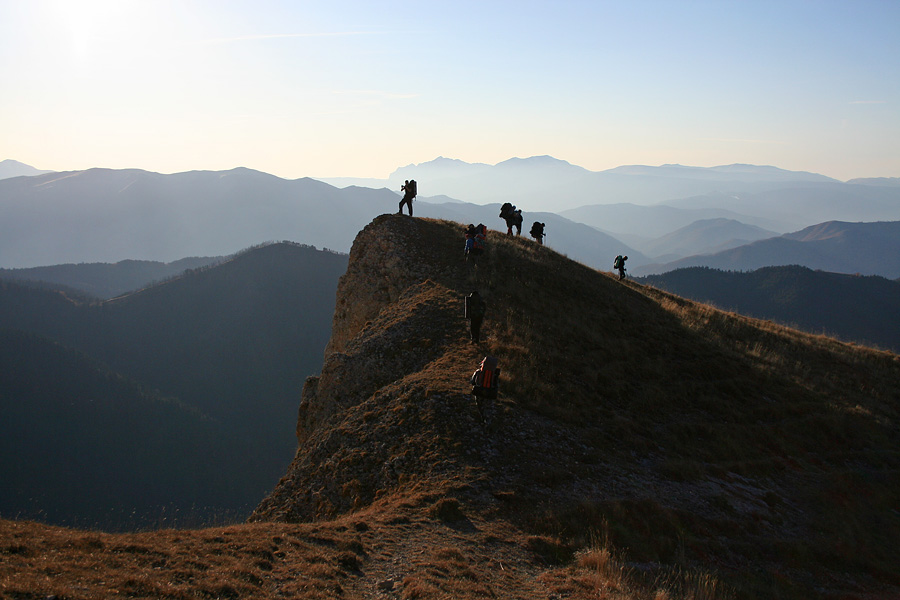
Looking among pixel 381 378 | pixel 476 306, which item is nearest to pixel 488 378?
pixel 476 306

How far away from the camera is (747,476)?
1207 centimetres

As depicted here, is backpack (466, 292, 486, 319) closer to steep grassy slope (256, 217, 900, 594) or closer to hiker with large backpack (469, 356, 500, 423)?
steep grassy slope (256, 217, 900, 594)

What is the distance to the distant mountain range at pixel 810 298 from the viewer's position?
99938 millimetres

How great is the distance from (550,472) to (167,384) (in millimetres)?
138441

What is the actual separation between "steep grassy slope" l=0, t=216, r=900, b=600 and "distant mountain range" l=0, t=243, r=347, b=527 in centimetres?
5634

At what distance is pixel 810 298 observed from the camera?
Answer: 112 metres

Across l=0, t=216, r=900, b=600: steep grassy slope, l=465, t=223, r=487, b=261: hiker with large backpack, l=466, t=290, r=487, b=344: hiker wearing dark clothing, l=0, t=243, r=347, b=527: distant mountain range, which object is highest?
l=465, t=223, r=487, b=261: hiker with large backpack

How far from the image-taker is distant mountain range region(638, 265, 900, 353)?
99.9 metres

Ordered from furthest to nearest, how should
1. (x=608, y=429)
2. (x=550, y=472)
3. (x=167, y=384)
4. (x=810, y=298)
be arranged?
(x=167, y=384) → (x=810, y=298) → (x=608, y=429) → (x=550, y=472)

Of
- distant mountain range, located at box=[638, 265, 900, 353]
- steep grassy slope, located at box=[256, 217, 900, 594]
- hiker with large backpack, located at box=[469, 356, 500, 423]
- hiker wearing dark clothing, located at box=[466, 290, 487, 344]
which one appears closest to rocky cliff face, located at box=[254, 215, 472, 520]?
steep grassy slope, located at box=[256, 217, 900, 594]

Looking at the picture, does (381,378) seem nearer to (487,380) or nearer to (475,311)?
(475,311)

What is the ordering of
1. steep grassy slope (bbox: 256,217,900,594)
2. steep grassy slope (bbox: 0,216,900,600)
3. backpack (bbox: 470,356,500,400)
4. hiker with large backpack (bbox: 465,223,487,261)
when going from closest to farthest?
steep grassy slope (bbox: 0,216,900,600)
steep grassy slope (bbox: 256,217,900,594)
backpack (bbox: 470,356,500,400)
hiker with large backpack (bbox: 465,223,487,261)

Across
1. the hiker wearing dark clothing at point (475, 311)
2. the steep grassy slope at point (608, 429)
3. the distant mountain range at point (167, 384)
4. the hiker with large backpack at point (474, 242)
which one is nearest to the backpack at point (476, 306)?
the hiker wearing dark clothing at point (475, 311)

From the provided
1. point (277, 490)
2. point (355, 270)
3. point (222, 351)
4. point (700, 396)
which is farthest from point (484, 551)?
point (222, 351)
